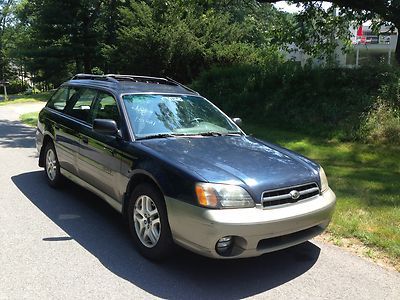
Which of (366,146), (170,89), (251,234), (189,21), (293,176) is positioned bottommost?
(366,146)

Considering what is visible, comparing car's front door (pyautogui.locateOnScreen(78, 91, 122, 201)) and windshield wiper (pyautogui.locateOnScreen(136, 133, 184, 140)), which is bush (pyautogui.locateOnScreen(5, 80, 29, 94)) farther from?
windshield wiper (pyautogui.locateOnScreen(136, 133, 184, 140))

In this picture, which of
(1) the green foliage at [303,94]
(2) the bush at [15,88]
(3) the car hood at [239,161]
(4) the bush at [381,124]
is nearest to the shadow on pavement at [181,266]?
(3) the car hood at [239,161]

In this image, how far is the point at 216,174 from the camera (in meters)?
4.02

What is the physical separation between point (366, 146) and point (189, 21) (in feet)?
46.4

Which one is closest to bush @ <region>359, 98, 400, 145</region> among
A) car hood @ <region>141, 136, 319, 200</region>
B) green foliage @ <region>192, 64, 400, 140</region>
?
green foliage @ <region>192, 64, 400, 140</region>

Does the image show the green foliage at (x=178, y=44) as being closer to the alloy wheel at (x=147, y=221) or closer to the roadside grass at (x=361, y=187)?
the roadside grass at (x=361, y=187)

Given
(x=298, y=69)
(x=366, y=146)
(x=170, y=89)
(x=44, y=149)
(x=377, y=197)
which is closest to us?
(x=170, y=89)

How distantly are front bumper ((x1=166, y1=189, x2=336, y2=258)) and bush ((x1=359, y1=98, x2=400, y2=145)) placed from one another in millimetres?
6643

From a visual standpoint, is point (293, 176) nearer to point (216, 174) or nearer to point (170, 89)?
point (216, 174)

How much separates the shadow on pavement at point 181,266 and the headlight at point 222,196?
710 mm

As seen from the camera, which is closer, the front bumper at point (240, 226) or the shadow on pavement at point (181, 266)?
the front bumper at point (240, 226)

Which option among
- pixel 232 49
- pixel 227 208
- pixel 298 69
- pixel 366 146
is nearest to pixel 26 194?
pixel 227 208

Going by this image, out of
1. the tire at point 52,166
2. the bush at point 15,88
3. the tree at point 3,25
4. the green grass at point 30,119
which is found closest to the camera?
the tire at point 52,166

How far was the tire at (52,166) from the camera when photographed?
6734 mm
